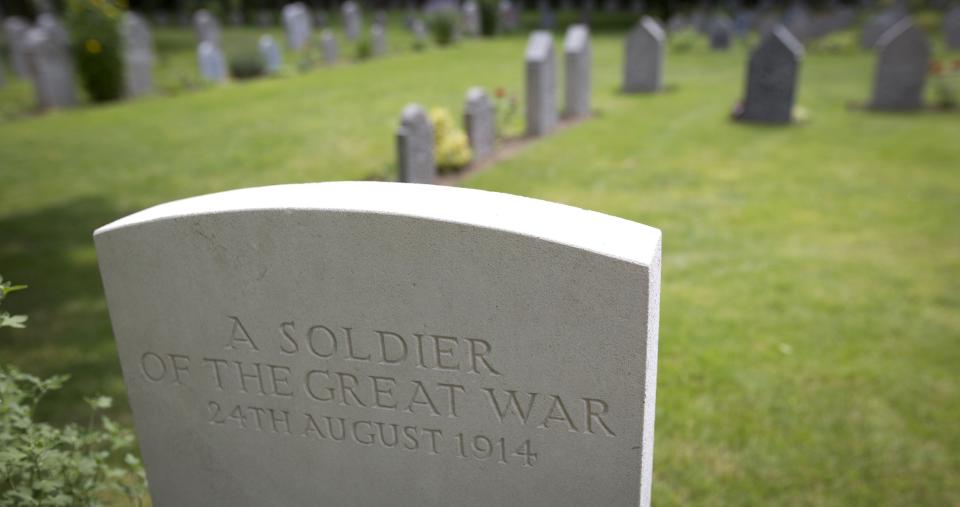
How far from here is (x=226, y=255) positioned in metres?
2.26

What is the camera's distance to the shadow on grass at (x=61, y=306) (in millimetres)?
4582

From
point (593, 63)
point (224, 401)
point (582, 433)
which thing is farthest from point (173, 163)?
point (593, 63)

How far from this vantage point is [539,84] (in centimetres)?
1130

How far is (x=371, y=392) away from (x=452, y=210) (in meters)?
0.67

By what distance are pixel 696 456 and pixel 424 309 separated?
7.57ft

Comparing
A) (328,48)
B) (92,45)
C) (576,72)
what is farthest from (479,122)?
(328,48)

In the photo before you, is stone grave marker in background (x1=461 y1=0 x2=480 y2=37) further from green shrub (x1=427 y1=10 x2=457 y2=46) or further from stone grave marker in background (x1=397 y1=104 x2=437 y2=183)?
stone grave marker in background (x1=397 y1=104 x2=437 y2=183)

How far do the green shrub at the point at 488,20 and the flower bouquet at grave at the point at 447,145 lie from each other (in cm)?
1908

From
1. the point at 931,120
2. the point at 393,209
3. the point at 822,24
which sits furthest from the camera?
the point at 822,24

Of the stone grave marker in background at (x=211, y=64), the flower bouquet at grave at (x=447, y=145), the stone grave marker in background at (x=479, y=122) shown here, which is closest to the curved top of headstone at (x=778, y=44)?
the stone grave marker in background at (x=479, y=122)

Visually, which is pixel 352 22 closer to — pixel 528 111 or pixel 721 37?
pixel 721 37

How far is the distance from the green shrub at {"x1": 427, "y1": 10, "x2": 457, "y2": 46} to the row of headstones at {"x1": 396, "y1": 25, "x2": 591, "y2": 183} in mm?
11949

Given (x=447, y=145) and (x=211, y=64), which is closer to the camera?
(x=447, y=145)

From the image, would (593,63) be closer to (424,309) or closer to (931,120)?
(931,120)
